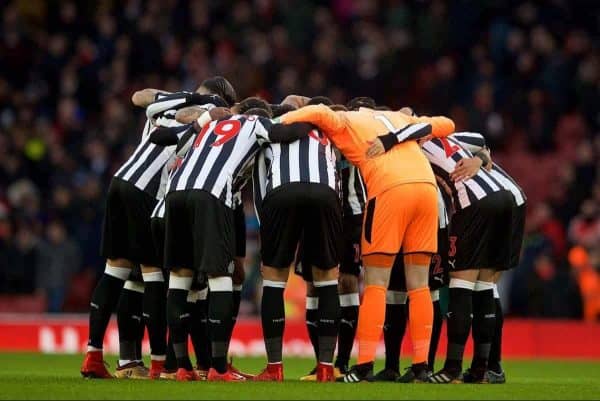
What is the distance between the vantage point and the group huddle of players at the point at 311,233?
33.3ft

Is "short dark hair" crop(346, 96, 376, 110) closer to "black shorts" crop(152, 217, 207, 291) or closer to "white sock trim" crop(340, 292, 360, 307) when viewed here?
"white sock trim" crop(340, 292, 360, 307)

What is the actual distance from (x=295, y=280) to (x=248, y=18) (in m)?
5.36

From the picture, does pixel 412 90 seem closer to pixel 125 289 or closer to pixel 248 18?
pixel 248 18

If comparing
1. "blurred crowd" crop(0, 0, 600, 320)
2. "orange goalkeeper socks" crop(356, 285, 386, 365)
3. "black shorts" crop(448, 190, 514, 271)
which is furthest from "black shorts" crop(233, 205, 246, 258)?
"blurred crowd" crop(0, 0, 600, 320)

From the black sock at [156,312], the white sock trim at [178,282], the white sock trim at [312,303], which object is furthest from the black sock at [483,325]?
the black sock at [156,312]

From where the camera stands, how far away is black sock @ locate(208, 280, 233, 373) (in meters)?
10.1

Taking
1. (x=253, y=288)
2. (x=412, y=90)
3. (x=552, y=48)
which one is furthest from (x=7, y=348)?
(x=552, y=48)

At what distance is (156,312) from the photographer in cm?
1104

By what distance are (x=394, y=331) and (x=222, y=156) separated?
6.53 feet

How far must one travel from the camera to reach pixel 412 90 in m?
20.9

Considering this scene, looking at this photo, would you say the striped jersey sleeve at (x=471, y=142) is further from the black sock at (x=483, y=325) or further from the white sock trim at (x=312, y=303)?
the white sock trim at (x=312, y=303)

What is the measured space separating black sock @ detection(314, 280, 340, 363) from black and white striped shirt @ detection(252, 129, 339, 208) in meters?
0.73

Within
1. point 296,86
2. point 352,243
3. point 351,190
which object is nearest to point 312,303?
point 352,243

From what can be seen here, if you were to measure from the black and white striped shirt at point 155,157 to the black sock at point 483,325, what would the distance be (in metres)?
2.59
